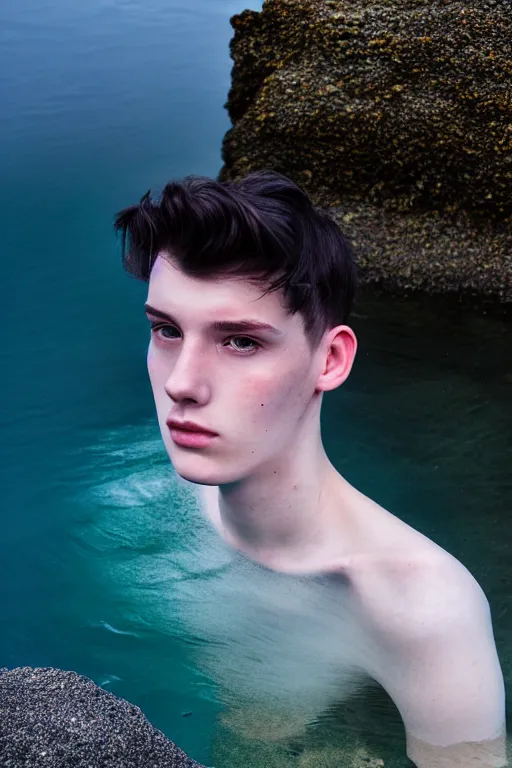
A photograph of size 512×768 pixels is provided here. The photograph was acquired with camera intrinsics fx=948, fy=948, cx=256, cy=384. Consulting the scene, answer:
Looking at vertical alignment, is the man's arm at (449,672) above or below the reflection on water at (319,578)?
above

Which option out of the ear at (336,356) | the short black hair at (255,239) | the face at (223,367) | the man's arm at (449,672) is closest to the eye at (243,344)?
the face at (223,367)

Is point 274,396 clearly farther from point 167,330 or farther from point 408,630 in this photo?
point 408,630

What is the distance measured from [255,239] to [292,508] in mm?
670

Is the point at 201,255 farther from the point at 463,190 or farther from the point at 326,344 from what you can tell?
the point at 463,190

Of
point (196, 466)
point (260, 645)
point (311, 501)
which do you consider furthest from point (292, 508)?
point (260, 645)

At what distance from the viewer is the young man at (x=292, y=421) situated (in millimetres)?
2025

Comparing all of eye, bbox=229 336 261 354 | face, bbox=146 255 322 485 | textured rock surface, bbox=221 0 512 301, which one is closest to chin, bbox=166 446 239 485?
face, bbox=146 255 322 485

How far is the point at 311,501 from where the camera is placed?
229cm

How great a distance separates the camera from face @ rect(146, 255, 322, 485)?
2.02m

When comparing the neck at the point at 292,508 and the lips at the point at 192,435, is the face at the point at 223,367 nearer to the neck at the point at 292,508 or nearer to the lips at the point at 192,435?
the lips at the point at 192,435

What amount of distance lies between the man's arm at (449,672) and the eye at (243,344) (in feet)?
2.15

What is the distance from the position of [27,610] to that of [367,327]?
6.80 feet

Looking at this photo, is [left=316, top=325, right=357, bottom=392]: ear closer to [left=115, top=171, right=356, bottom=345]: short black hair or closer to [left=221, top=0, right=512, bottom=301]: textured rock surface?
[left=115, top=171, right=356, bottom=345]: short black hair

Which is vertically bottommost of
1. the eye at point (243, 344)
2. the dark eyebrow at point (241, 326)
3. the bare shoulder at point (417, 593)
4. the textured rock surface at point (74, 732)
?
the textured rock surface at point (74, 732)
